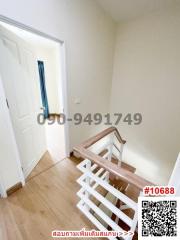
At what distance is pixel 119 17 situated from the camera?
7.25 feet

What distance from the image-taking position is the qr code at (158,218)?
0.69 metres

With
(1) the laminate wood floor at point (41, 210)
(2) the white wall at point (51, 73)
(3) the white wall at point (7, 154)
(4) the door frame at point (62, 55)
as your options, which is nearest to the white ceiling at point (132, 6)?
(4) the door frame at point (62, 55)

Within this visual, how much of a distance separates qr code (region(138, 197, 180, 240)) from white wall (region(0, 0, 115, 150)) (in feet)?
5.33

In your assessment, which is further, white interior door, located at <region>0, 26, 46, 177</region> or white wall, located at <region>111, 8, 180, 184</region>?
white wall, located at <region>111, 8, 180, 184</region>

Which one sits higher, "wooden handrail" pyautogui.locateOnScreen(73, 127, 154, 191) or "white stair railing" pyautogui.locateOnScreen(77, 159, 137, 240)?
"wooden handrail" pyautogui.locateOnScreen(73, 127, 154, 191)

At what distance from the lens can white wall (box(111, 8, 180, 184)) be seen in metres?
2.00

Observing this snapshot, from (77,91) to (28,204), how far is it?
1.73 metres

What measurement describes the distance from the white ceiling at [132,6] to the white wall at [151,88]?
11 centimetres

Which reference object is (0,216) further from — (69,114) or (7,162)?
(69,114)

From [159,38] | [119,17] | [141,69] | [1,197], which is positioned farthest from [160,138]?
[1,197]

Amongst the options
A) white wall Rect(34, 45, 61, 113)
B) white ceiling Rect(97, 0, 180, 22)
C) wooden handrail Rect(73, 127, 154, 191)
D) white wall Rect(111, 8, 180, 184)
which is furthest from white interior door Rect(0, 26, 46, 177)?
white wall Rect(34, 45, 61, 113)

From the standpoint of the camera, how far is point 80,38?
1.80 meters

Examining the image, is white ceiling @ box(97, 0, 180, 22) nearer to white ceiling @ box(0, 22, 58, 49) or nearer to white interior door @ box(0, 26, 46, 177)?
white ceiling @ box(0, 22, 58, 49)

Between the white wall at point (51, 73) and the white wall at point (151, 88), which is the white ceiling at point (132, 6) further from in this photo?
the white wall at point (51, 73)
